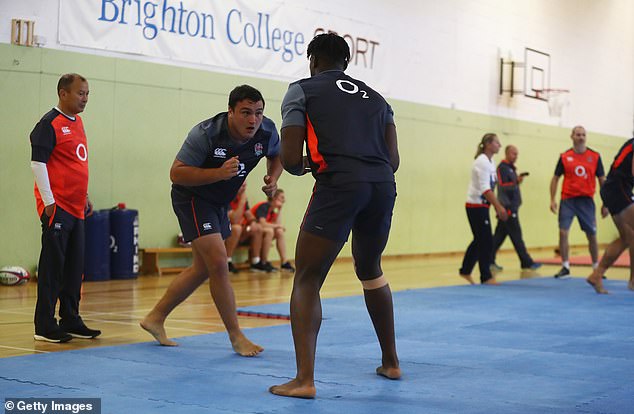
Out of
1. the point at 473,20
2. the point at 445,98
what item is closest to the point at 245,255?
the point at 445,98

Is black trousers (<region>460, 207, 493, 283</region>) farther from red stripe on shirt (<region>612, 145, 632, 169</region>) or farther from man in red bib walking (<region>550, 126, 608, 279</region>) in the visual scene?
red stripe on shirt (<region>612, 145, 632, 169</region>)

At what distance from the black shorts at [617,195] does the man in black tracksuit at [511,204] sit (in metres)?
3.91

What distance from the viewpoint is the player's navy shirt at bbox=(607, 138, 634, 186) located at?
32.6 ft


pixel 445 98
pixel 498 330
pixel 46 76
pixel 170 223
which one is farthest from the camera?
pixel 445 98

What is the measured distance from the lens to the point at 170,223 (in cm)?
1290

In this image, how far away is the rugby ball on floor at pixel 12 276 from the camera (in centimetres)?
1052

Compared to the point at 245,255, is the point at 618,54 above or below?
above

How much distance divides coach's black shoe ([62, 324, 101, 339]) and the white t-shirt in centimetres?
622

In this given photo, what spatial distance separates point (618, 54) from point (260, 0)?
1402 cm

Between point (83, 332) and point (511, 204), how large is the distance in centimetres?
923

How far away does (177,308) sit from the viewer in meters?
8.70

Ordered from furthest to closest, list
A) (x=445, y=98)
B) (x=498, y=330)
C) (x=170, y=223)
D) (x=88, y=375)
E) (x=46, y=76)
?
(x=445, y=98)
(x=170, y=223)
(x=46, y=76)
(x=498, y=330)
(x=88, y=375)

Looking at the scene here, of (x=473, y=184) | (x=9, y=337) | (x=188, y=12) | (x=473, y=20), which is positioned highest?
(x=473, y=20)

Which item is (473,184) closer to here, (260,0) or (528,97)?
(260,0)
